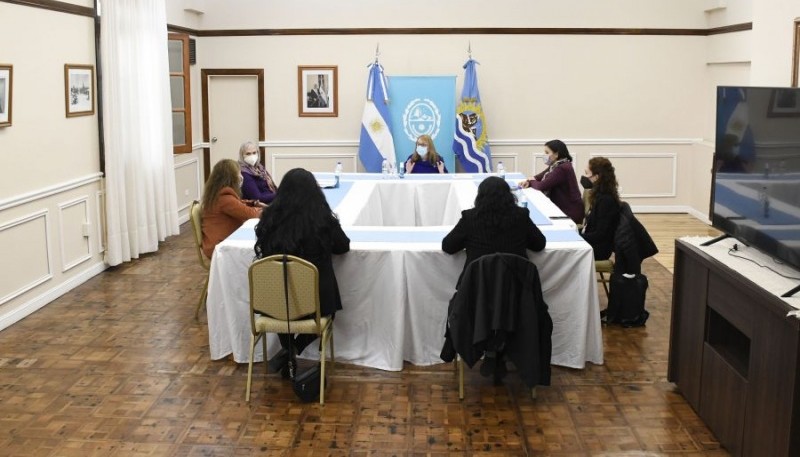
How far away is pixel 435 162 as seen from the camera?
907 centimetres

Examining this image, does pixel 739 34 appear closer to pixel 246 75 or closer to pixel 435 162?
pixel 435 162

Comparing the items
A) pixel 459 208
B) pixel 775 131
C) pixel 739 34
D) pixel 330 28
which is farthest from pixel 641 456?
pixel 330 28

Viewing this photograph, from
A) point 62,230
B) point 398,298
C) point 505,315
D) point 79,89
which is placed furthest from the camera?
point 79,89

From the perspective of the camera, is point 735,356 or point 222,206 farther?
point 222,206

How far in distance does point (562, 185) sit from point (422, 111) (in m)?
3.90

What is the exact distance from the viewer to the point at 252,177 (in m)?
7.28

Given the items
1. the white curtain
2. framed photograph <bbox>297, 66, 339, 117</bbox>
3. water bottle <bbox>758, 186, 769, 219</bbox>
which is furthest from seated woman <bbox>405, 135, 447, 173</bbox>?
water bottle <bbox>758, 186, 769, 219</bbox>

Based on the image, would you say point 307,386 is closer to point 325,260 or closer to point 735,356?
point 325,260

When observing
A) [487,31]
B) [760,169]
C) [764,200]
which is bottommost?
[764,200]

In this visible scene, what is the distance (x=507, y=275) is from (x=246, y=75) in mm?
7404

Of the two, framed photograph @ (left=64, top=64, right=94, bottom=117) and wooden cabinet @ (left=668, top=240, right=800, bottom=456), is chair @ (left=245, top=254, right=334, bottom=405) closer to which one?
wooden cabinet @ (left=668, top=240, right=800, bottom=456)

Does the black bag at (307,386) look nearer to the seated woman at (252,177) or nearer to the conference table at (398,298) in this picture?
the conference table at (398,298)

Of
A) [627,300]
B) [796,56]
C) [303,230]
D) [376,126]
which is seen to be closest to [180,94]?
[376,126]

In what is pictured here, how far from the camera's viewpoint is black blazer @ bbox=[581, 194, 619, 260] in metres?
6.19
